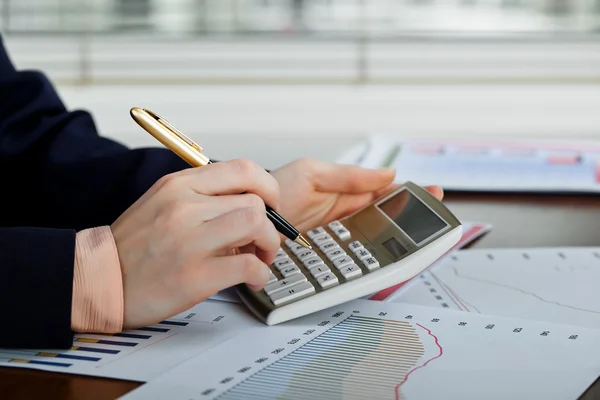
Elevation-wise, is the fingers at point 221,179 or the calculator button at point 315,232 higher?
the fingers at point 221,179

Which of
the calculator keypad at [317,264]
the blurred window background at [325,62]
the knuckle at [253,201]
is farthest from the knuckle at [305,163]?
the blurred window background at [325,62]

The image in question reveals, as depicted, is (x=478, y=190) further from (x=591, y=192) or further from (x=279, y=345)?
(x=279, y=345)

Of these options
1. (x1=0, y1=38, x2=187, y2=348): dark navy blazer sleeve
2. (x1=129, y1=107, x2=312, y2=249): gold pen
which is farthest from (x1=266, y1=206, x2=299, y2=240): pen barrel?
(x1=0, y1=38, x2=187, y2=348): dark navy blazer sleeve

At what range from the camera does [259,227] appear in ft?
1.94

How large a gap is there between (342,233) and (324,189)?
0.11 metres

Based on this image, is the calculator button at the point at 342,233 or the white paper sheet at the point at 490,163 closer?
the calculator button at the point at 342,233

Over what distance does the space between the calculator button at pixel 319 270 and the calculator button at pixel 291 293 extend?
0.05 feet

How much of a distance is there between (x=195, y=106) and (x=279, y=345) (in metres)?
1.28

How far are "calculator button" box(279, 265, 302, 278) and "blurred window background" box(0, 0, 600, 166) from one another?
3.57 ft

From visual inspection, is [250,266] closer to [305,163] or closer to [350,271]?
[350,271]

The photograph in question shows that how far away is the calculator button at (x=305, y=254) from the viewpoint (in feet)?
2.24

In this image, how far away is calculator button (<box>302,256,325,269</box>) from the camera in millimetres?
662

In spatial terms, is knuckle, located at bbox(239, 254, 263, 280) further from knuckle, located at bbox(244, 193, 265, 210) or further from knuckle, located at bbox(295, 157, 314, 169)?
knuckle, located at bbox(295, 157, 314, 169)

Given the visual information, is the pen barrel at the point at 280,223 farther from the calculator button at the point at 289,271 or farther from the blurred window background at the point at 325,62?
the blurred window background at the point at 325,62
